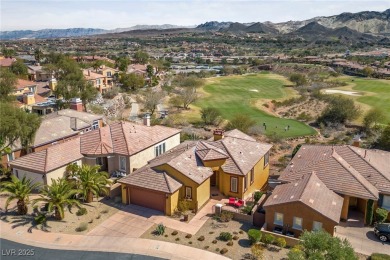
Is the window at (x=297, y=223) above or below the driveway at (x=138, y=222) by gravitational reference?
above

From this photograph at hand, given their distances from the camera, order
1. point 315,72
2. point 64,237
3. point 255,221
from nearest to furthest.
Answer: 1. point 64,237
2. point 255,221
3. point 315,72

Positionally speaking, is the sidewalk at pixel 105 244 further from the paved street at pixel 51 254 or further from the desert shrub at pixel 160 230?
the desert shrub at pixel 160 230

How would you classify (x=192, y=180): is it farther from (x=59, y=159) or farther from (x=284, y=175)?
(x=59, y=159)

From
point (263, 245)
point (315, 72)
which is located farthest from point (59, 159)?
point (315, 72)

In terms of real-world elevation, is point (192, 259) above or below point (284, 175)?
below

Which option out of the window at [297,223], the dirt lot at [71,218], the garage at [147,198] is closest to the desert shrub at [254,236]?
the window at [297,223]

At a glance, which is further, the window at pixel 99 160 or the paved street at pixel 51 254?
the window at pixel 99 160

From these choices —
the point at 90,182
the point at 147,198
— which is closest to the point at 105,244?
the point at 147,198
